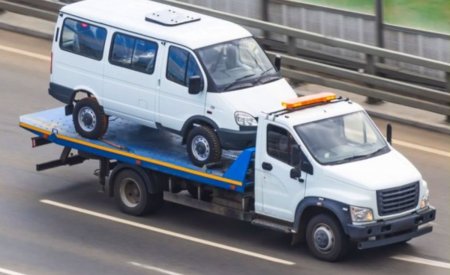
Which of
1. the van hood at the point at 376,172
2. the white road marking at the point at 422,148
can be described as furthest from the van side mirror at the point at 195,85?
the white road marking at the point at 422,148

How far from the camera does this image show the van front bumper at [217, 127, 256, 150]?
54.9ft

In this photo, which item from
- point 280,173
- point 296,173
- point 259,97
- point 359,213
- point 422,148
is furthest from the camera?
point 422,148

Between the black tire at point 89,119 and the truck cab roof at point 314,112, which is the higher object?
the truck cab roof at point 314,112

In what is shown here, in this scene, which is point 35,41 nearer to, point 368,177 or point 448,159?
point 448,159

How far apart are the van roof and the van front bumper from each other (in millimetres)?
1271

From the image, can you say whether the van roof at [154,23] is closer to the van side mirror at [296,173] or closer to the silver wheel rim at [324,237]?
the van side mirror at [296,173]

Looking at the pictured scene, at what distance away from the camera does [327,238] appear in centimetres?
1599

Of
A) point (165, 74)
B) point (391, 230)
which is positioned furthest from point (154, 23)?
point (391, 230)

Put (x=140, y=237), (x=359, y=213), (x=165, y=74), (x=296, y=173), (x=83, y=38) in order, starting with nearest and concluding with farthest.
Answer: (x=359, y=213), (x=296, y=173), (x=140, y=237), (x=165, y=74), (x=83, y=38)

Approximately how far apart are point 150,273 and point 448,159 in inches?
243

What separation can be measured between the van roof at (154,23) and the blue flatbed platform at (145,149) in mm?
1527

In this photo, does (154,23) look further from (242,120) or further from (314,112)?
(314,112)

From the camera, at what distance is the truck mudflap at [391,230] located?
1564 centimetres

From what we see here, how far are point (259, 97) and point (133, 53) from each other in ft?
6.33
